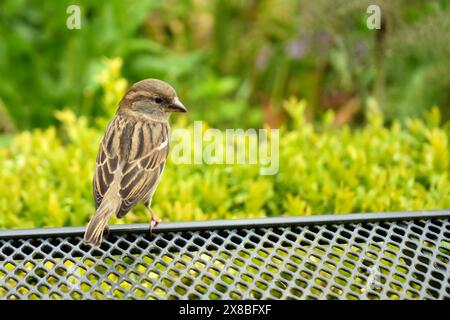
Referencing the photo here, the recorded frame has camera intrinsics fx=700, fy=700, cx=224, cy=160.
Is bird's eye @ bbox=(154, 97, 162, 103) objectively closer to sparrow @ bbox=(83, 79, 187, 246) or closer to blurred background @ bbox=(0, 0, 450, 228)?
sparrow @ bbox=(83, 79, 187, 246)

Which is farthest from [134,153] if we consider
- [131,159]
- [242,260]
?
[242,260]

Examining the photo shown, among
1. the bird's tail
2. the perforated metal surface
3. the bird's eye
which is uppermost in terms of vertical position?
the bird's eye

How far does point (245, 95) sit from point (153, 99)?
10.2ft

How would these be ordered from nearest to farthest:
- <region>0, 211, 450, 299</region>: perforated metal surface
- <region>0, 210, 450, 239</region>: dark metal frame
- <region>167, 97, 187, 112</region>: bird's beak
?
<region>0, 211, 450, 299</region>: perforated metal surface → <region>0, 210, 450, 239</region>: dark metal frame → <region>167, 97, 187, 112</region>: bird's beak

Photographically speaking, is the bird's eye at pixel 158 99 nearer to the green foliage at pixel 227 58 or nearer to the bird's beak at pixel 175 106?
the bird's beak at pixel 175 106

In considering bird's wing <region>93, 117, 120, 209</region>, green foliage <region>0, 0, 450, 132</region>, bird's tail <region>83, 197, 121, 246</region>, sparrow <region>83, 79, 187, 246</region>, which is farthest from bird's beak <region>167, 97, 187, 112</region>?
green foliage <region>0, 0, 450, 132</region>

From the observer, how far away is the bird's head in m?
3.39

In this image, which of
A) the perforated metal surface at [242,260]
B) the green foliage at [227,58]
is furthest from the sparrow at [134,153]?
the green foliage at [227,58]

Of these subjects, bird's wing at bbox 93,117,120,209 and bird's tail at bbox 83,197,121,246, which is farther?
bird's wing at bbox 93,117,120,209

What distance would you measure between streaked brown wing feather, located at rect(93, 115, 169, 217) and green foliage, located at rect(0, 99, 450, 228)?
28 cm

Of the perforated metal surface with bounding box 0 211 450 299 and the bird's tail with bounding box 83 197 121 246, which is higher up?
the bird's tail with bounding box 83 197 121 246

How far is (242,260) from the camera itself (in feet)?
8.11
